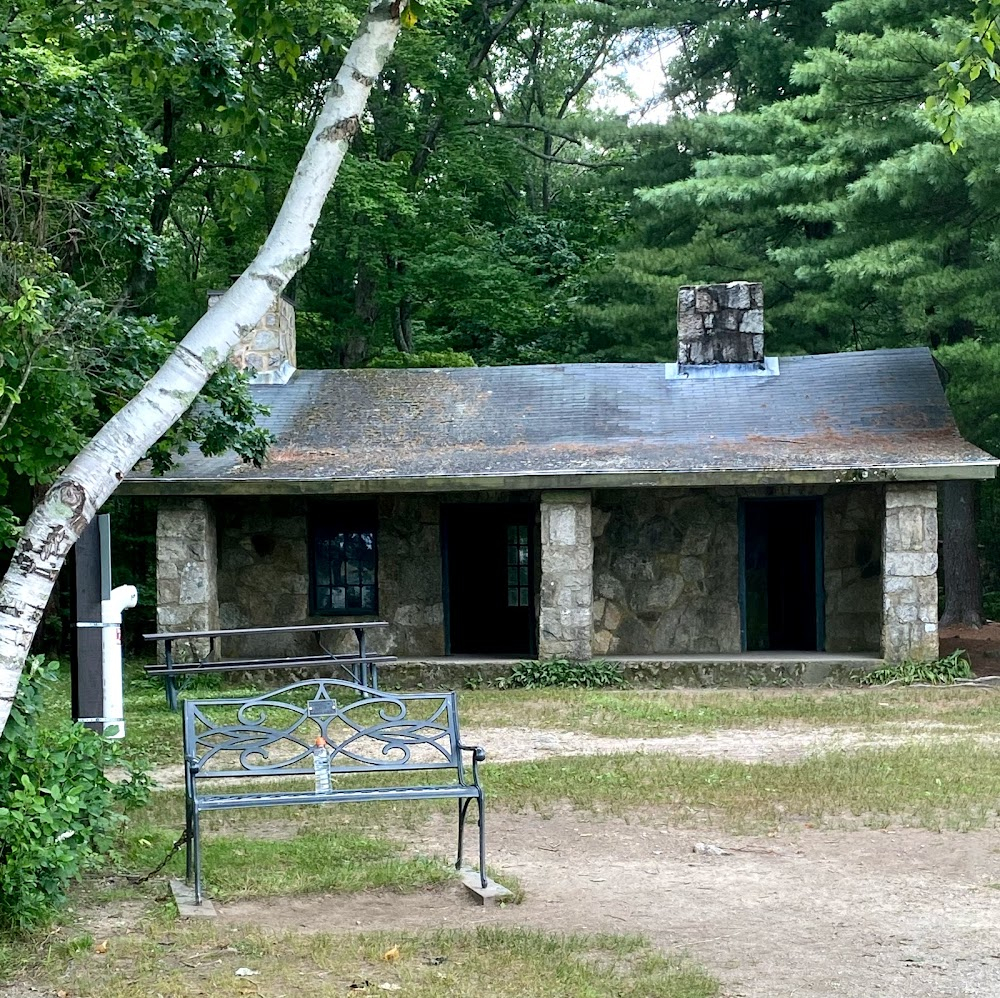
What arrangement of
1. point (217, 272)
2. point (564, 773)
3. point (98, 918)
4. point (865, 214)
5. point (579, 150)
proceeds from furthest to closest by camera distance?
1. point (579, 150)
2. point (217, 272)
3. point (865, 214)
4. point (564, 773)
5. point (98, 918)

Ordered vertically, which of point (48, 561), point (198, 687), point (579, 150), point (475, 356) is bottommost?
point (198, 687)

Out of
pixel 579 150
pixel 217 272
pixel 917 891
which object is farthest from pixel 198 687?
pixel 579 150

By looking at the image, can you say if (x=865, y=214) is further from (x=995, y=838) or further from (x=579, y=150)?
(x=579, y=150)

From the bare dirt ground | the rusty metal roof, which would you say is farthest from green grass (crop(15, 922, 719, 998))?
the bare dirt ground

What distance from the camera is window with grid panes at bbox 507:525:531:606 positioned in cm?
1670

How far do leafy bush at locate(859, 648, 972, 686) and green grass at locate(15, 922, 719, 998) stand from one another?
9.16 m

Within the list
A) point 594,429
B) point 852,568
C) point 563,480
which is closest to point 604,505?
point 594,429

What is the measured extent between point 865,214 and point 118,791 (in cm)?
1279

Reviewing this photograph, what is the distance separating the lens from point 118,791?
5953 millimetres

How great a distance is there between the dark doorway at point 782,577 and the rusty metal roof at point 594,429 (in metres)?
1.08

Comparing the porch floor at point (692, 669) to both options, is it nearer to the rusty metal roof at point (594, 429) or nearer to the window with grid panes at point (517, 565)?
the rusty metal roof at point (594, 429)

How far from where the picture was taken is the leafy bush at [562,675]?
46.5 feet

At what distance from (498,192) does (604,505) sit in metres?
13.3

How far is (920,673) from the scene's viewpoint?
45.5ft
